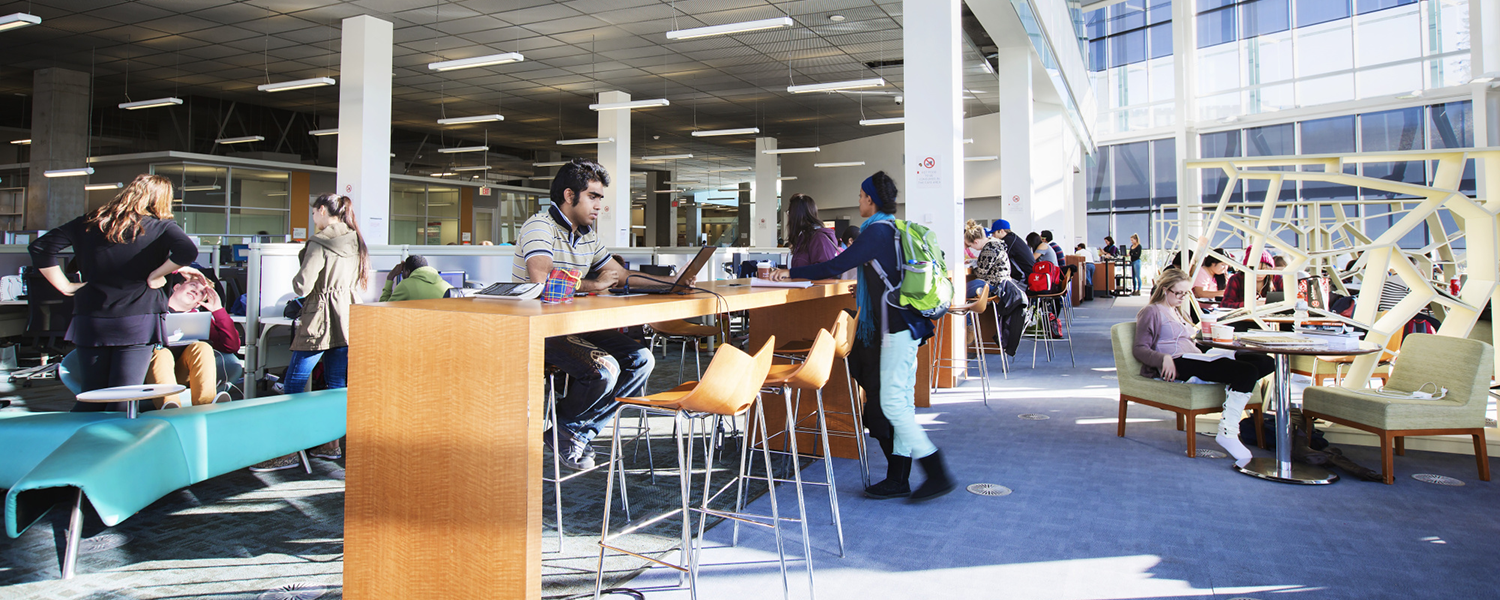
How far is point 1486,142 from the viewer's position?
33.9 feet

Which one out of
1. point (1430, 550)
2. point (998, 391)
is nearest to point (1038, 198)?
point (998, 391)

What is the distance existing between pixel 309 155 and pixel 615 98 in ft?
23.5

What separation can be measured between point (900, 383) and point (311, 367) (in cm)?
273

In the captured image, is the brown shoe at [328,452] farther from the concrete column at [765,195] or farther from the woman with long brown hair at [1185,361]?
the concrete column at [765,195]

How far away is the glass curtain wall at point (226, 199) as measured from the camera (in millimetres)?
13242

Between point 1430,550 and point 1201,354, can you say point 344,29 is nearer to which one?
point 1201,354

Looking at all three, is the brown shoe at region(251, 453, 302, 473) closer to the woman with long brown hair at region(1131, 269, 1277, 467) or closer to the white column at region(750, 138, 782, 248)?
the woman with long brown hair at region(1131, 269, 1277, 467)

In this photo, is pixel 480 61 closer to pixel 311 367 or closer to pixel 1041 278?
pixel 311 367

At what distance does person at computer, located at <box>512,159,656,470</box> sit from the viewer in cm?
253

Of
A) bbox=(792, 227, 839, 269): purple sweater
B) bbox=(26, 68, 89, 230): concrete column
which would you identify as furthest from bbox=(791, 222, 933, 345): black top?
bbox=(26, 68, 89, 230): concrete column

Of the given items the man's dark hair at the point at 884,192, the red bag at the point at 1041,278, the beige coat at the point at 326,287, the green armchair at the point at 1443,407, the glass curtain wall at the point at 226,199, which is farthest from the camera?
the glass curtain wall at the point at 226,199

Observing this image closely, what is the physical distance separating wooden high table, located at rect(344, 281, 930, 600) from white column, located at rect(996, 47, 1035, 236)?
970 centimetres

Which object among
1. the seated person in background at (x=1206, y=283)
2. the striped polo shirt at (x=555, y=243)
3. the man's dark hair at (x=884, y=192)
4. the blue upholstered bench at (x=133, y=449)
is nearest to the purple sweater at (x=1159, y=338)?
the man's dark hair at (x=884, y=192)

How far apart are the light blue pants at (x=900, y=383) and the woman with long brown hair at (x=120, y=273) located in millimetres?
2527
